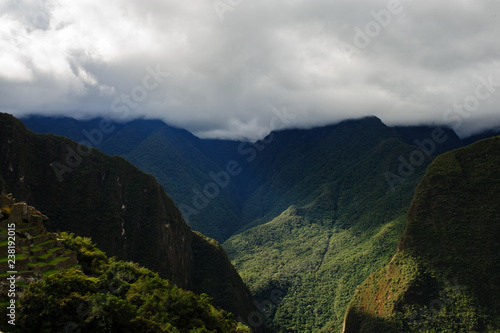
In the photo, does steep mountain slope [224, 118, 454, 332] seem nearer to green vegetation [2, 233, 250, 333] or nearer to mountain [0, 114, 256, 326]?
mountain [0, 114, 256, 326]

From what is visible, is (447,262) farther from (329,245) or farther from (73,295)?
(73,295)

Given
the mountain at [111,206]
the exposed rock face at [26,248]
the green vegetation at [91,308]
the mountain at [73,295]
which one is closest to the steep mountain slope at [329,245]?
the mountain at [111,206]

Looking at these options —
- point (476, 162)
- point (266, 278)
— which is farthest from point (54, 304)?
point (266, 278)

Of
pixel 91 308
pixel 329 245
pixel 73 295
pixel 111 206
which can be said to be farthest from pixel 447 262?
pixel 111 206

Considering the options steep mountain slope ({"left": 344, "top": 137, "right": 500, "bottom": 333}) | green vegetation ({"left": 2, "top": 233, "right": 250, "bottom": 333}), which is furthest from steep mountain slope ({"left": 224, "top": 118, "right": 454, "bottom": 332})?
green vegetation ({"left": 2, "top": 233, "right": 250, "bottom": 333})

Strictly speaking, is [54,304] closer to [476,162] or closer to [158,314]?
[158,314]

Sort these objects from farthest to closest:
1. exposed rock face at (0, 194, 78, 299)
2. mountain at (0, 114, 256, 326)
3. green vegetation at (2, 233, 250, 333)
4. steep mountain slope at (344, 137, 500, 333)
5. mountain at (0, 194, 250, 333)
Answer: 1. mountain at (0, 114, 256, 326)
2. steep mountain slope at (344, 137, 500, 333)
3. exposed rock face at (0, 194, 78, 299)
4. mountain at (0, 194, 250, 333)
5. green vegetation at (2, 233, 250, 333)
